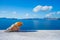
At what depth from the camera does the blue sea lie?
14.2 feet

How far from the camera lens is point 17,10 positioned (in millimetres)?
4375

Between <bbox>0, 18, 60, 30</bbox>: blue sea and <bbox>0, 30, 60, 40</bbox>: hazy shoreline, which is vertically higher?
<bbox>0, 18, 60, 30</bbox>: blue sea

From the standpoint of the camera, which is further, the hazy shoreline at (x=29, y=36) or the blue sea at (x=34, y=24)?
the blue sea at (x=34, y=24)

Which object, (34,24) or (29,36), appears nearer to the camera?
(29,36)

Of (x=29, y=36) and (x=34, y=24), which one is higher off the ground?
(x=34, y=24)

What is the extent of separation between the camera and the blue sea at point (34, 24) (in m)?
4.33

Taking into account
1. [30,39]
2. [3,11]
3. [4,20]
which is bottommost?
[30,39]

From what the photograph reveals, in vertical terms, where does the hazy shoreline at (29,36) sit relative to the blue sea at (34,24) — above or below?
below

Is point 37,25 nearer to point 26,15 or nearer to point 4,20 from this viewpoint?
point 26,15

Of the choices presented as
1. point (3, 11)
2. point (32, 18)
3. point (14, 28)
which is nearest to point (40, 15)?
point (32, 18)

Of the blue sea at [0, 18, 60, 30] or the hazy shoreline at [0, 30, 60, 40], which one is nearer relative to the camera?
the hazy shoreline at [0, 30, 60, 40]

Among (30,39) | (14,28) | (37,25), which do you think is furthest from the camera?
(37,25)

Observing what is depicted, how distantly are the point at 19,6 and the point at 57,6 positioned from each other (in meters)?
1.29

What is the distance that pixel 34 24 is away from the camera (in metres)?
4.45
